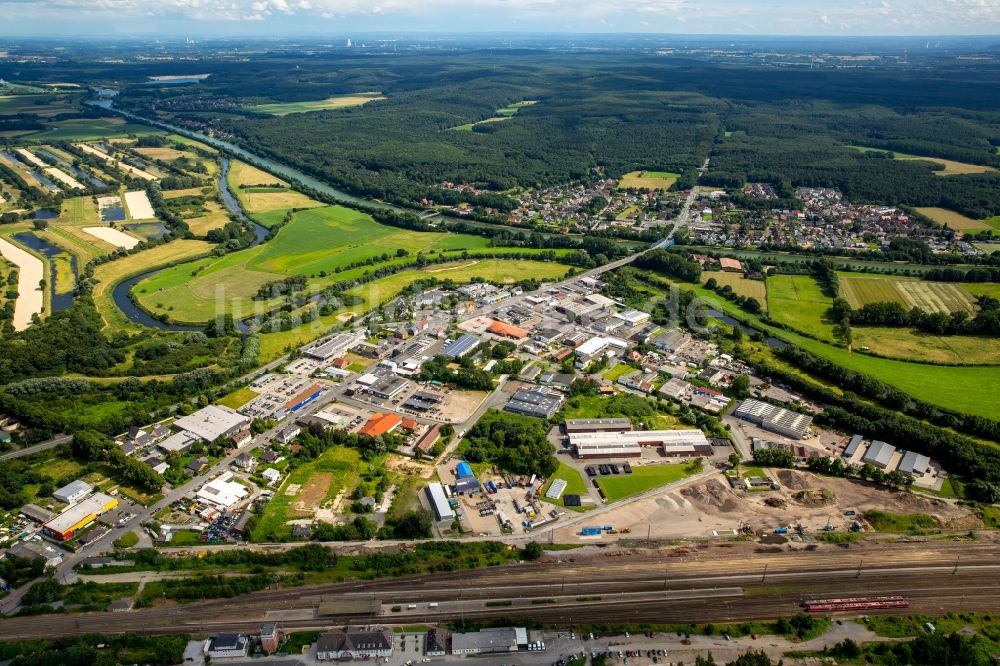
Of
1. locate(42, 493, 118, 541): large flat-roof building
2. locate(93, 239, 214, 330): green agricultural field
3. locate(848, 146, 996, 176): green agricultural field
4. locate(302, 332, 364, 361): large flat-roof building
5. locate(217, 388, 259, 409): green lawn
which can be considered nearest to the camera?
locate(42, 493, 118, 541): large flat-roof building

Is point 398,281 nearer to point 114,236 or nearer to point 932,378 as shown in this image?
point 114,236

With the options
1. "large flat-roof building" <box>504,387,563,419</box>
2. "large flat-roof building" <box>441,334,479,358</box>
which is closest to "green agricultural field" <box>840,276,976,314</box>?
"large flat-roof building" <box>504,387,563,419</box>

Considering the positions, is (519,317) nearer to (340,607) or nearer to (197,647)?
(340,607)

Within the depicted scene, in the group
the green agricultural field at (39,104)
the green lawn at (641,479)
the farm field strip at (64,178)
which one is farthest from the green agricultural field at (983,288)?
the green agricultural field at (39,104)

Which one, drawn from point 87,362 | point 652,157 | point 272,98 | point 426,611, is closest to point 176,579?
point 426,611

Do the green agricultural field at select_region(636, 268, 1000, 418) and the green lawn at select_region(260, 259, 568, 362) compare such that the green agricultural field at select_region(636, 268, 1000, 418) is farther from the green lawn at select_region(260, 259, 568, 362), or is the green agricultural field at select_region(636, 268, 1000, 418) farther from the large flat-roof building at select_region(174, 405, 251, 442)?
the large flat-roof building at select_region(174, 405, 251, 442)

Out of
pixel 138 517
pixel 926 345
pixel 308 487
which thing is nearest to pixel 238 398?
pixel 308 487
